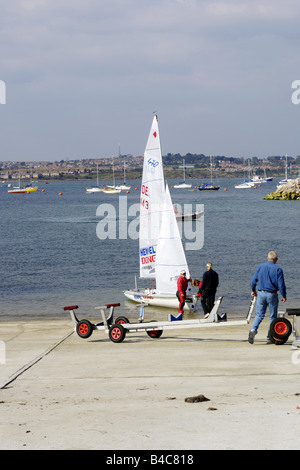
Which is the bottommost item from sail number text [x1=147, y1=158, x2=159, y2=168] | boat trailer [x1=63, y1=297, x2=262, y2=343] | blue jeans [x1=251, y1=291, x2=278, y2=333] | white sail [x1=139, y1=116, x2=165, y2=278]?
boat trailer [x1=63, y1=297, x2=262, y2=343]

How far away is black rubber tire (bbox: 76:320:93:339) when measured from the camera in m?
16.6

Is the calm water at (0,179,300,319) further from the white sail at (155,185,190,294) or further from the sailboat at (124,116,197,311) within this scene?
the white sail at (155,185,190,294)

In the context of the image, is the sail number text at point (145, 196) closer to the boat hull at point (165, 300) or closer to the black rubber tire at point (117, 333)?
A: the boat hull at point (165, 300)

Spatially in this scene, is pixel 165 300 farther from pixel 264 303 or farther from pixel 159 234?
pixel 264 303

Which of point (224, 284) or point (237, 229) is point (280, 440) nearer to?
point (224, 284)

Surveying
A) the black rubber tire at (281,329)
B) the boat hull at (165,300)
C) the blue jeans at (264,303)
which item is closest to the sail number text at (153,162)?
the boat hull at (165,300)

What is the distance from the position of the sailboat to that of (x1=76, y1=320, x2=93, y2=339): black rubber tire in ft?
30.0

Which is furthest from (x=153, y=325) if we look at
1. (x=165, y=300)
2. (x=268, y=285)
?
(x=165, y=300)

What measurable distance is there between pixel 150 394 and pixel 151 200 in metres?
16.3

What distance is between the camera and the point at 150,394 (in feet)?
34.5

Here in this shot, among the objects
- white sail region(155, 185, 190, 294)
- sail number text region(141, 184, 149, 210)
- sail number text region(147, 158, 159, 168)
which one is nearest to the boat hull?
white sail region(155, 185, 190, 294)

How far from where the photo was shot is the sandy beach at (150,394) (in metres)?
8.22

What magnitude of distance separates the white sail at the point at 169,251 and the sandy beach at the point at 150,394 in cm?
920

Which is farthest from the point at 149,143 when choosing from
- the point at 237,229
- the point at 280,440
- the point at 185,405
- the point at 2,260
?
the point at 237,229
